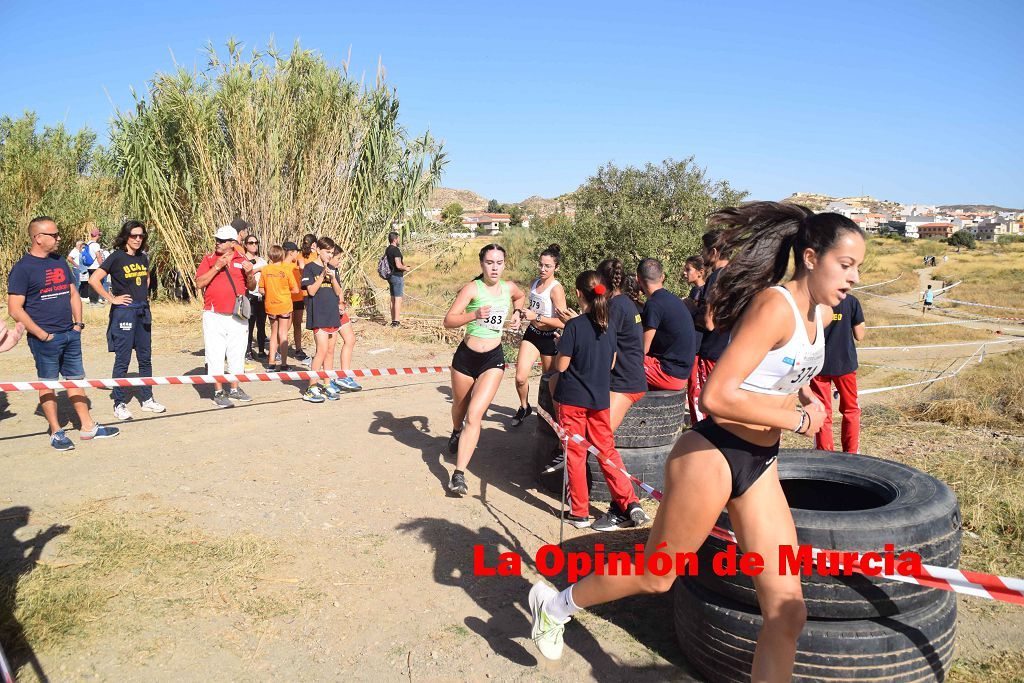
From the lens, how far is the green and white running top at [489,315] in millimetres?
6199

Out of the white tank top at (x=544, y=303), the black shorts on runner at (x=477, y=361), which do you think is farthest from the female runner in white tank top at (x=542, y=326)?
the black shorts on runner at (x=477, y=361)

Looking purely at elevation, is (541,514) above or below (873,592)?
below

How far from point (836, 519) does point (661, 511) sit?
0.86 meters

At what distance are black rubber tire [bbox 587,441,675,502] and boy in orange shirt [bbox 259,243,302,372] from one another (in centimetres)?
616

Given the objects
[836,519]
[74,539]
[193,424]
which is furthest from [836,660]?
[193,424]

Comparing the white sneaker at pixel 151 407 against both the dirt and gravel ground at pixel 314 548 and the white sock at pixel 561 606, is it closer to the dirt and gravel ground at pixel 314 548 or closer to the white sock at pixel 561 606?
the dirt and gravel ground at pixel 314 548

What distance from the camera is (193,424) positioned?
26.5ft

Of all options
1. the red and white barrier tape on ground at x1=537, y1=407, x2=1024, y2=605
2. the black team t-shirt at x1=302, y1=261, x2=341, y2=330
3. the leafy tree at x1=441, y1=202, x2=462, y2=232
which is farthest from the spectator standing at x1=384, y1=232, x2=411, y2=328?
the red and white barrier tape on ground at x1=537, y1=407, x2=1024, y2=605

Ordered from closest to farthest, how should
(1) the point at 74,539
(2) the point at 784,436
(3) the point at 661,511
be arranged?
(3) the point at 661,511
(1) the point at 74,539
(2) the point at 784,436

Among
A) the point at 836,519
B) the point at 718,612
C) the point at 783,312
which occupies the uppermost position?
the point at 783,312

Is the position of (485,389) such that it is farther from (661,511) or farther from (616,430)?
(661,511)

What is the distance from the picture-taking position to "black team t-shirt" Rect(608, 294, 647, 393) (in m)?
5.75

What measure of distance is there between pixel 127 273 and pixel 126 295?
232 millimetres

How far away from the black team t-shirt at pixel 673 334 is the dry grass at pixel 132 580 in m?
3.69
